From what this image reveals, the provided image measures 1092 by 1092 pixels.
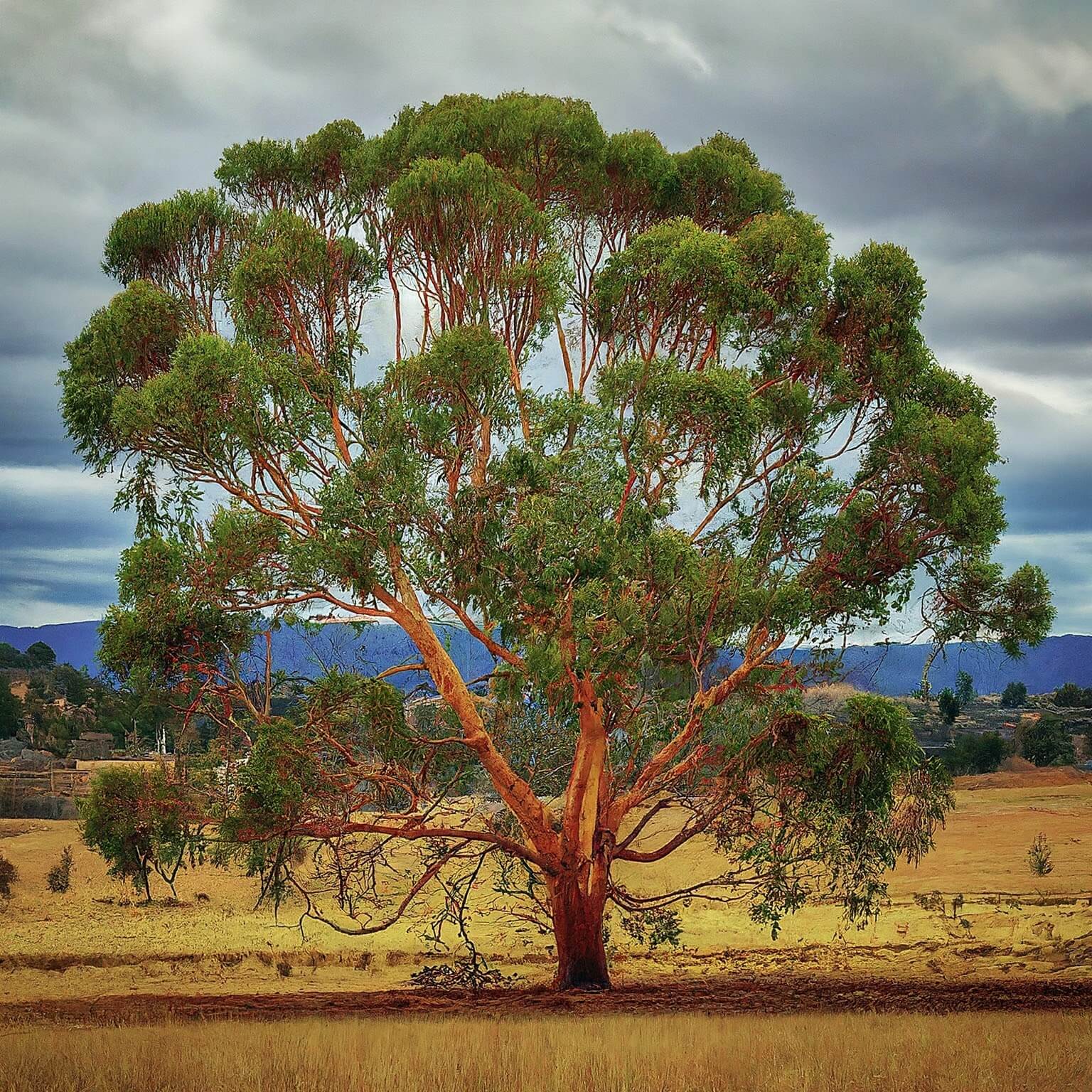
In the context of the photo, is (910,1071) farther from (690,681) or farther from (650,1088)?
(690,681)

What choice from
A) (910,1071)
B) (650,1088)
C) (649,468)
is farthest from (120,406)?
(910,1071)

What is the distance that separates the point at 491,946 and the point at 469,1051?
50.9 ft

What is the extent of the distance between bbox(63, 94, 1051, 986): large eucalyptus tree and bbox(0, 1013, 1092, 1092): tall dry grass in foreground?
4.35m

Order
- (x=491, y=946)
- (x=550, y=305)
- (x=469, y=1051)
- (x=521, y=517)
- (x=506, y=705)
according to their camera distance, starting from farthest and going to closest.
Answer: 1. (x=491, y=946)
2. (x=506, y=705)
3. (x=550, y=305)
4. (x=521, y=517)
5. (x=469, y=1051)

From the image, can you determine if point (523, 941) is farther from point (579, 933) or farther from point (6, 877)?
point (6, 877)

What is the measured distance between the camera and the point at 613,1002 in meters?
15.4

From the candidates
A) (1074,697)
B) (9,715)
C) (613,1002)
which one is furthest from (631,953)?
(1074,697)

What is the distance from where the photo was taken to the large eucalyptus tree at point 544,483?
49.3ft

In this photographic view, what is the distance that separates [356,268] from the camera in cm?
1727

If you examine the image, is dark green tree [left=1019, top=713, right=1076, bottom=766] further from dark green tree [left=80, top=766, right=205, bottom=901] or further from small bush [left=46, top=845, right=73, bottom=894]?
dark green tree [left=80, top=766, right=205, bottom=901]

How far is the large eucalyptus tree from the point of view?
49.3ft

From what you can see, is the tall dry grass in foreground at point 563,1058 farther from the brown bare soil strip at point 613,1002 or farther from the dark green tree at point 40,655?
the dark green tree at point 40,655

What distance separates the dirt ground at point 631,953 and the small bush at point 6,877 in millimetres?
385

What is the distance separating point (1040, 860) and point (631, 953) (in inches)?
462
